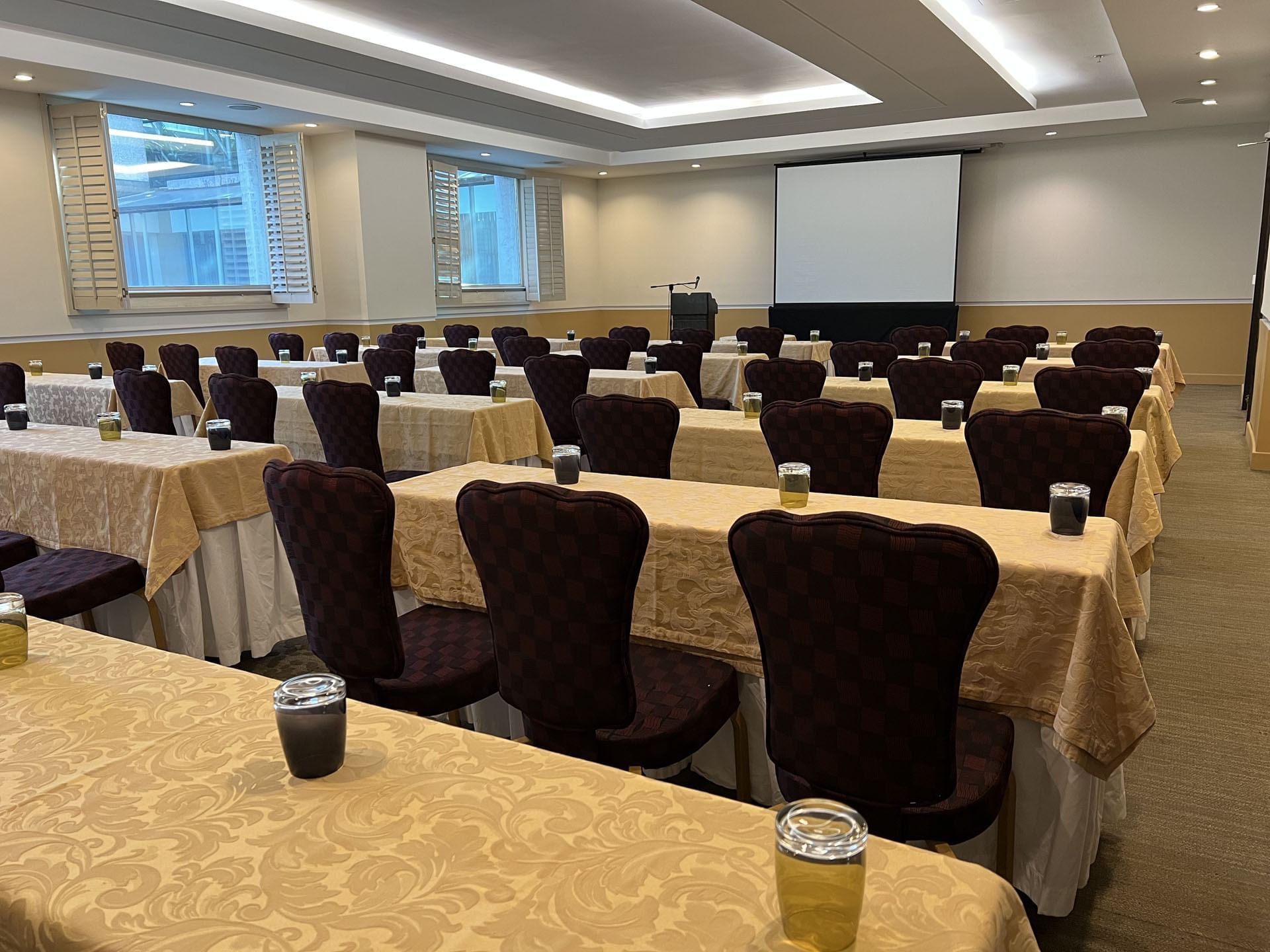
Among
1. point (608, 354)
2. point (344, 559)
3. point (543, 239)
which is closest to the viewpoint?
point (344, 559)

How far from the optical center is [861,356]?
740 centimetres

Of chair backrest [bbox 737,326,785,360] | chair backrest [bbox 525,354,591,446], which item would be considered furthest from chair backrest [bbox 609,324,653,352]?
chair backrest [bbox 525,354,591,446]

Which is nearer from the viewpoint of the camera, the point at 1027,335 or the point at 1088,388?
the point at 1088,388

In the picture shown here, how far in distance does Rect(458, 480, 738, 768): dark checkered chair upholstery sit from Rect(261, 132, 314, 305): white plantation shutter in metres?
9.69

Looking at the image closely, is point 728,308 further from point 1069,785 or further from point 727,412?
point 1069,785

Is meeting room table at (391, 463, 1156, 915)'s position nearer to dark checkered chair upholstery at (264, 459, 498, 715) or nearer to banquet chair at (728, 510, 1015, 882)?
banquet chair at (728, 510, 1015, 882)

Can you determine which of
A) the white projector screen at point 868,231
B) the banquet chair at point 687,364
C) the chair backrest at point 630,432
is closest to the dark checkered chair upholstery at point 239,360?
the banquet chair at point 687,364

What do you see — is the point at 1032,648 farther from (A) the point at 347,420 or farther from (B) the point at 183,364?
(B) the point at 183,364

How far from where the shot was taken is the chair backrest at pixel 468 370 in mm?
6418

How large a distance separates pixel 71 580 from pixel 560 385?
9.73 feet

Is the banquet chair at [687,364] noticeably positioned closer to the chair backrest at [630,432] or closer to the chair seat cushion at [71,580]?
the chair backrest at [630,432]

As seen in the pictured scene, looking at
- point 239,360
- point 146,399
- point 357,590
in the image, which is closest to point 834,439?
point 357,590

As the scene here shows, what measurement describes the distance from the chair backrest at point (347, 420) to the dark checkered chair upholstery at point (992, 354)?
422 centimetres

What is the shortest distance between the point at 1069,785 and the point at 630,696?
0.95m
